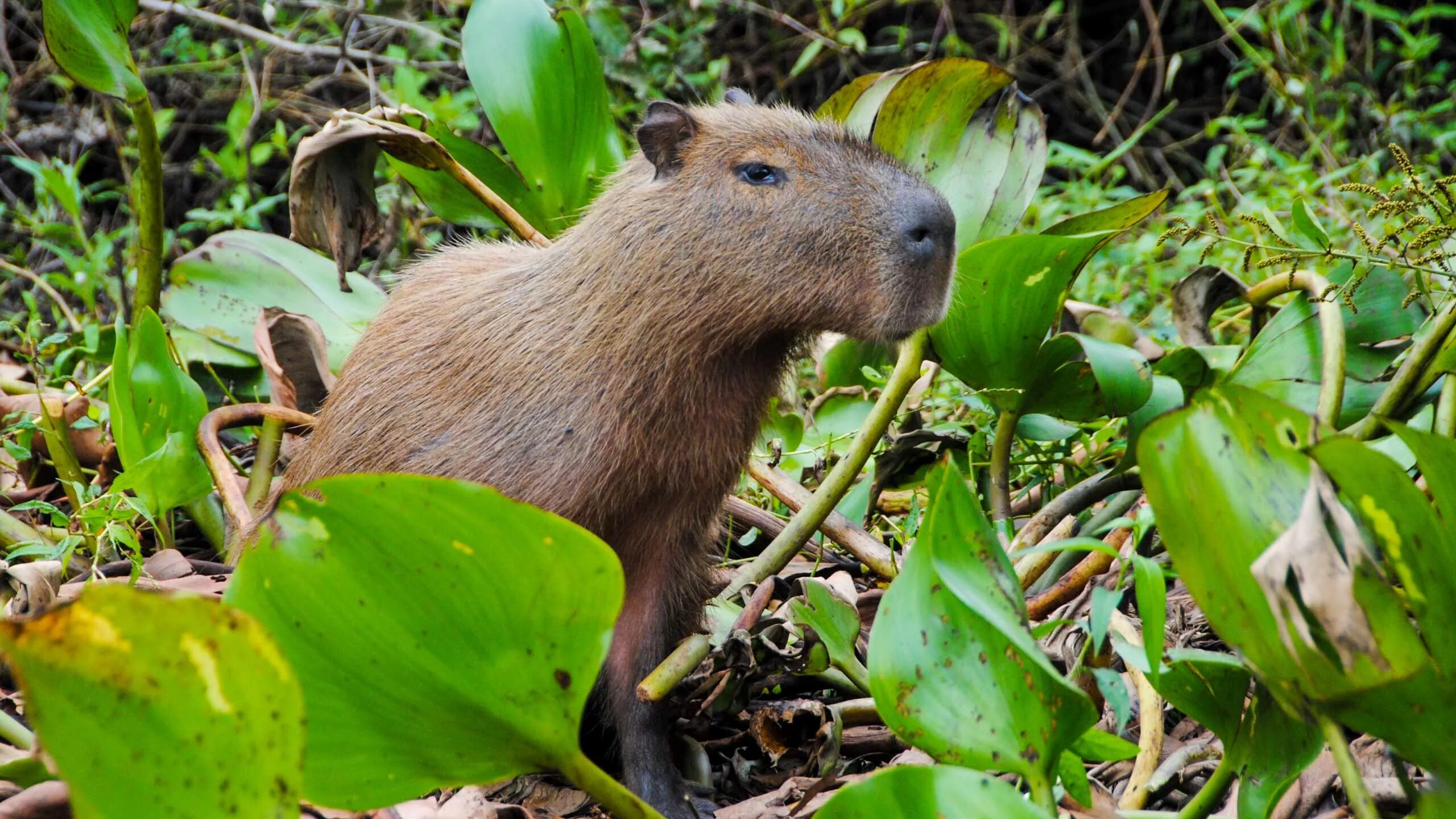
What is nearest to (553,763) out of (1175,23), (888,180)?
(888,180)

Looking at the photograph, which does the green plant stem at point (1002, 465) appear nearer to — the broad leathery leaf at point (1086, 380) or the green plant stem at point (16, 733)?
the broad leathery leaf at point (1086, 380)

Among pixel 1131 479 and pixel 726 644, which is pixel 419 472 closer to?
pixel 726 644

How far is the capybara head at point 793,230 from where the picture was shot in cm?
226

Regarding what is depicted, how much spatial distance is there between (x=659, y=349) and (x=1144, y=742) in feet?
3.35

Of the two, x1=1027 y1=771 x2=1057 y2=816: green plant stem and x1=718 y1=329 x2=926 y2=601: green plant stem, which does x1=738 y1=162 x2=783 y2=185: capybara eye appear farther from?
x1=1027 y1=771 x2=1057 y2=816: green plant stem

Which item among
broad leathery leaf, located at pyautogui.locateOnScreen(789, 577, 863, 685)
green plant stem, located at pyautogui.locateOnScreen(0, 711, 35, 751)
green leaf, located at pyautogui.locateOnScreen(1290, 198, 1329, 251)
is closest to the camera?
green plant stem, located at pyautogui.locateOnScreen(0, 711, 35, 751)

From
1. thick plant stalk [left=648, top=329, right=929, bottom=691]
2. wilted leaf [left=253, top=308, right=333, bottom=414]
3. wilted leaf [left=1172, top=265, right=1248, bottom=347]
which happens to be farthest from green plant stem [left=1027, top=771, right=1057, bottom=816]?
wilted leaf [left=253, top=308, right=333, bottom=414]

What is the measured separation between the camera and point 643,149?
241 cm

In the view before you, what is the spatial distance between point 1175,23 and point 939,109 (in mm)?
4511

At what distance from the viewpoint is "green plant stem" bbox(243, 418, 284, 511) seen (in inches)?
113

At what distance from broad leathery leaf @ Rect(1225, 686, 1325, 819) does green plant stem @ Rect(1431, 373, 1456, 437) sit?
2.91 ft

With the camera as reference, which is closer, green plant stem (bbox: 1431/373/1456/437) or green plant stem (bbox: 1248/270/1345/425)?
green plant stem (bbox: 1431/373/1456/437)

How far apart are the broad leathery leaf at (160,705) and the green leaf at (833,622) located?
90 cm

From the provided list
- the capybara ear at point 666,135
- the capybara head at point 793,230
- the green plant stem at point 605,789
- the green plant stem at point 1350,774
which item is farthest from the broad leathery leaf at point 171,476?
the green plant stem at point 1350,774
